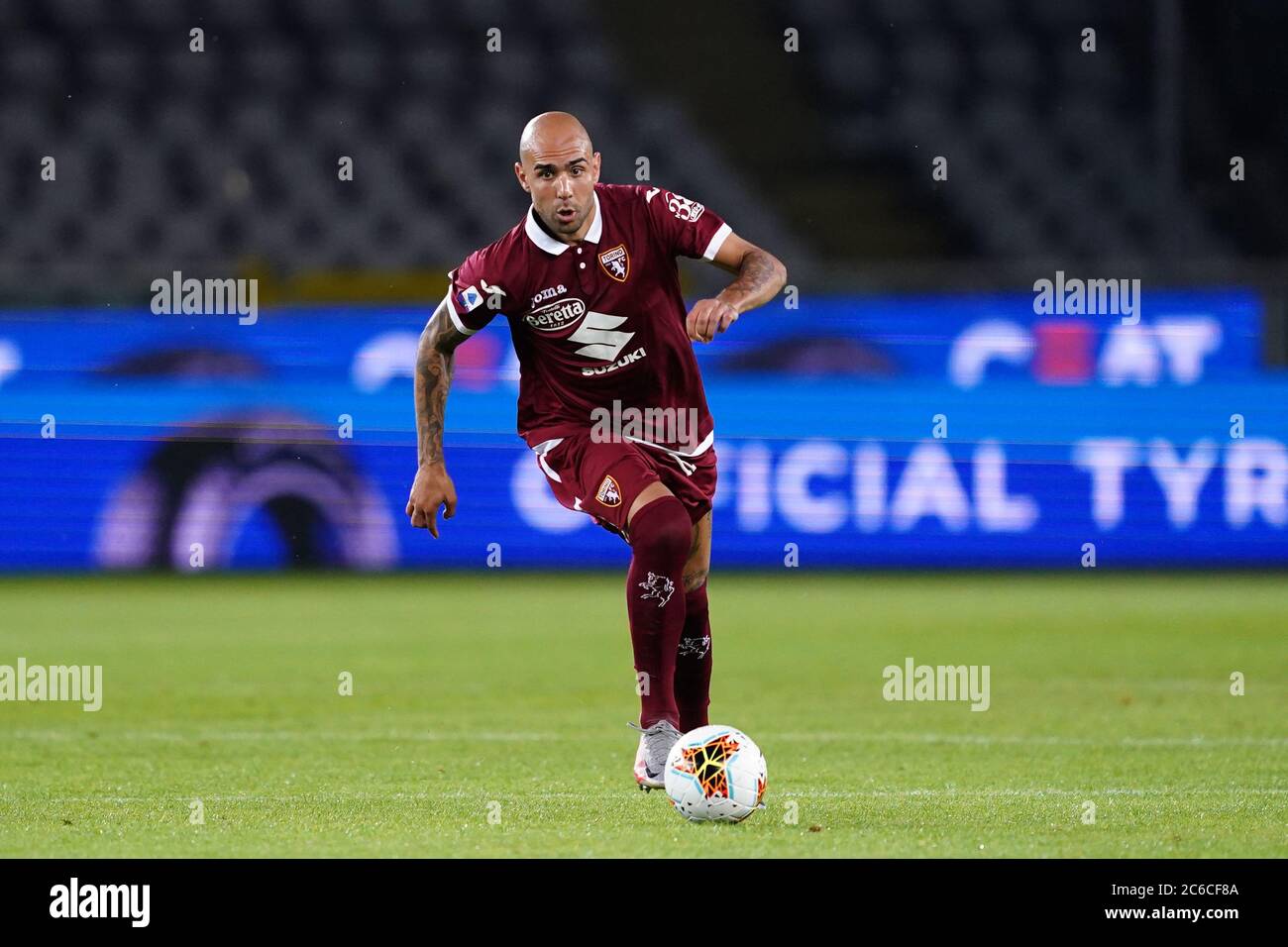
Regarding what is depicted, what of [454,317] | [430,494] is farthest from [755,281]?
[430,494]

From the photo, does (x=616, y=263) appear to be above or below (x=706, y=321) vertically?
above

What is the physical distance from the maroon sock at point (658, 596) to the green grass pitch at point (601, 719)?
0.31m

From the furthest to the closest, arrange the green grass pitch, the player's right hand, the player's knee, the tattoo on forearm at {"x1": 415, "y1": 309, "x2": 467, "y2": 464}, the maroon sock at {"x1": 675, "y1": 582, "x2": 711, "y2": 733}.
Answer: the maroon sock at {"x1": 675, "y1": 582, "x2": 711, "y2": 733}, the tattoo on forearm at {"x1": 415, "y1": 309, "x2": 467, "y2": 464}, the player's right hand, the player's knee, the green grass pitch

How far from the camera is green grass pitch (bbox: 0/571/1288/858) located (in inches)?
194

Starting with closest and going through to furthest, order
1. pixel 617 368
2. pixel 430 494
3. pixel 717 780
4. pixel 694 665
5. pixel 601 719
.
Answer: pixel 717 780
pixel 430 494
pixel 617 368
pixel 694 665
pixel 601 719

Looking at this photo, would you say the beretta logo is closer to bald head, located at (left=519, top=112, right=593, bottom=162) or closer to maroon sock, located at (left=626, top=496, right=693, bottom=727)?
bald head, located at (left=519, top=112, right=593, bottom=162)

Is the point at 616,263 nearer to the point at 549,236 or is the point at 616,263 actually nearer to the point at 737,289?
the point at 549,236

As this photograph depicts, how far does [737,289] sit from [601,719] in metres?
2.54

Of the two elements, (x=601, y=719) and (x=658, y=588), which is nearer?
(x=658, y=588)

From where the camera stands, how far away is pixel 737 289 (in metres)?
5.48

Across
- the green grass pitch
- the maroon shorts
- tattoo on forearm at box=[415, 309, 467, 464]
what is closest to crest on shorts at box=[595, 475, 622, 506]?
the maroon shorts

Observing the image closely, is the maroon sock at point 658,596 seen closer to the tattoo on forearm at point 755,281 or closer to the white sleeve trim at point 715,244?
the tattoo on forearm at point 755,281

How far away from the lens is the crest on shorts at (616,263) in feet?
18.7

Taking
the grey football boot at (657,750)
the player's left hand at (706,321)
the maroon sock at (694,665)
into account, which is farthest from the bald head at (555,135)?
the grey football boot at (657,750)
